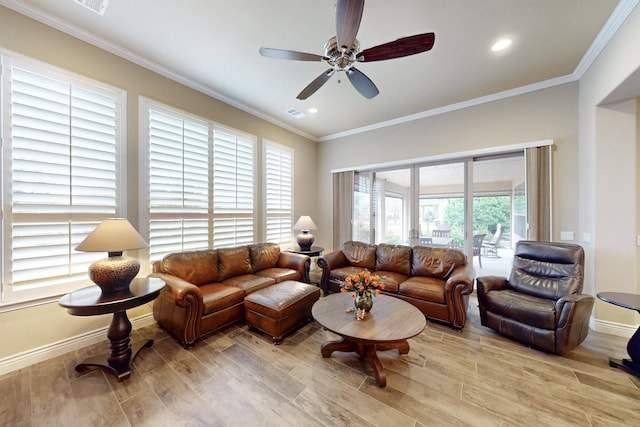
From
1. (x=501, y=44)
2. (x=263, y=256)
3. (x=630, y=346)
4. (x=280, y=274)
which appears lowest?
(x=630, y=346)

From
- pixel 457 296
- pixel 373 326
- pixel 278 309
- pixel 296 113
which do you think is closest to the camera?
pixel 373 326

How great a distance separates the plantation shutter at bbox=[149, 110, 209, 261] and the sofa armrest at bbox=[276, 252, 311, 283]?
125cm

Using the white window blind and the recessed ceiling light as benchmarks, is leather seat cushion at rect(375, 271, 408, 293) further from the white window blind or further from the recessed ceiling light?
the recessed ceiling light

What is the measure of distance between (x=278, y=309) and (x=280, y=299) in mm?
156

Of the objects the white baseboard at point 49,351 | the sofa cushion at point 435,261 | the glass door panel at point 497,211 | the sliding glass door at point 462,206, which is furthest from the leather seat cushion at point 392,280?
the white baseboard at point 49,351

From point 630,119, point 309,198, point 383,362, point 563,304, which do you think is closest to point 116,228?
point 383,362

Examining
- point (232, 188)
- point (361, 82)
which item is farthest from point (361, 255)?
point (361, 82)

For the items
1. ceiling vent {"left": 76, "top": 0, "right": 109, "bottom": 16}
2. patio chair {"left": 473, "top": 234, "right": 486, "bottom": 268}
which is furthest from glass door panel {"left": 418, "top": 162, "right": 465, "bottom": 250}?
ceiling vent {"left": 76, "top": 0, "right": 109, "bottom": 16}

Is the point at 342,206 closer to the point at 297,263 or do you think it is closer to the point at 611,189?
the point at 297,263

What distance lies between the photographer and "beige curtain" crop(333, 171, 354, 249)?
16.6 feet

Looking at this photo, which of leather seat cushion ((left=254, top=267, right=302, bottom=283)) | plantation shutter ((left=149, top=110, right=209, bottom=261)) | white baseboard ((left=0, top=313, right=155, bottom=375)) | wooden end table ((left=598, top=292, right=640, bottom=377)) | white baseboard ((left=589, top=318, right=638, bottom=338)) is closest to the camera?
wooden end table ((left=598, top=292, right=640, bottom=377))

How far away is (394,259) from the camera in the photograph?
12.5ft

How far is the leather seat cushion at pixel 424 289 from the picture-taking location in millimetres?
2906

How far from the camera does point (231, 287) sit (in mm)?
2992
